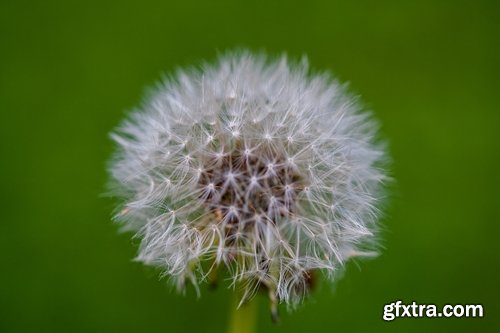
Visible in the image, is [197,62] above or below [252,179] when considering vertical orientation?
above

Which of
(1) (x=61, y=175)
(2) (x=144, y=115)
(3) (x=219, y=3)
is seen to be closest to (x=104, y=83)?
(1) (x=61, y=175)

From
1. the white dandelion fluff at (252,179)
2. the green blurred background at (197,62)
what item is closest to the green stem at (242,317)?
the white dandelion fluff at (252,179)

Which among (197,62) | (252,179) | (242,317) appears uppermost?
(197,62)

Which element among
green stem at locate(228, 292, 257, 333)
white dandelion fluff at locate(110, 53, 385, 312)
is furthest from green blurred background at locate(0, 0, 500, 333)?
green stem at locate(228, 292, 257, 333)

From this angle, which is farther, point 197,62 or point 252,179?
point 197,62

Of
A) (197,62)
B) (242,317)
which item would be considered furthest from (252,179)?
(197,62)

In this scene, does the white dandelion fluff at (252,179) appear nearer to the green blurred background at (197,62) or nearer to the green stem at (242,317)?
the green stem at (242,317)

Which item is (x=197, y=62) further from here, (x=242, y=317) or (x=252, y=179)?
(x=242, y=317)
